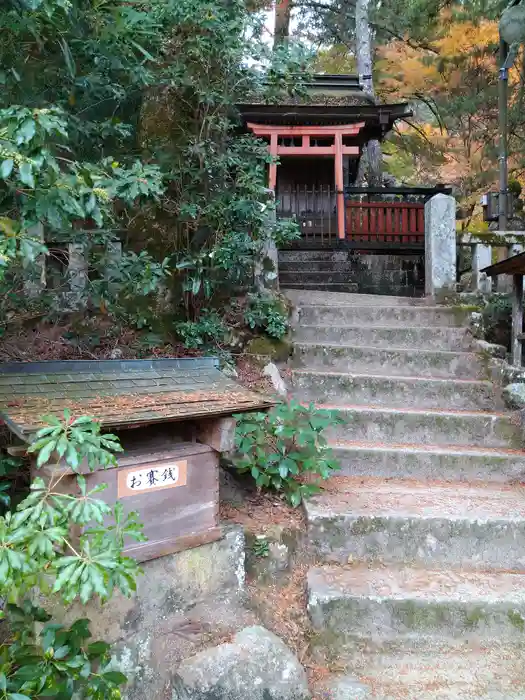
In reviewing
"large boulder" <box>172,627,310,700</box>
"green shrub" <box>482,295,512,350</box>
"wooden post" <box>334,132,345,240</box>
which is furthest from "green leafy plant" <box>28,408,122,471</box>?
"wooden post" <box>334,132,345,240</box>

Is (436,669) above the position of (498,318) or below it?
below

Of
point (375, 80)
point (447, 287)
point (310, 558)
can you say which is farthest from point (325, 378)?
point (375, 80)

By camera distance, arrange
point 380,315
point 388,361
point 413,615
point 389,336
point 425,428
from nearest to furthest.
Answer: point 413,615, point 425,428, point 388,361, point 389,336, point 380,315

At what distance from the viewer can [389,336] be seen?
5.92 meters

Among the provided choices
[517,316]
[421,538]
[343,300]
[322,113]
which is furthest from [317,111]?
[421,538]

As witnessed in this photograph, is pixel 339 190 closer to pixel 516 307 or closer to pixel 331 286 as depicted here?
pixel 331 286

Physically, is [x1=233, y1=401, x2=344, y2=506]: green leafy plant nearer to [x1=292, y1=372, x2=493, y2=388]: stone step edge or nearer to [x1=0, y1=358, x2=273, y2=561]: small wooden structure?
[x1=0, y1=358, x2=273, y2=561]: small wooden structure

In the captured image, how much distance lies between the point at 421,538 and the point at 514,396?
2.09m

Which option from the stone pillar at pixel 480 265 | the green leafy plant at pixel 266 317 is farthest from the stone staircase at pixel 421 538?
the stone pillar at pixel 480 265

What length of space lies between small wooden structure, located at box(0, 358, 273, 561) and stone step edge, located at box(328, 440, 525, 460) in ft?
5.31

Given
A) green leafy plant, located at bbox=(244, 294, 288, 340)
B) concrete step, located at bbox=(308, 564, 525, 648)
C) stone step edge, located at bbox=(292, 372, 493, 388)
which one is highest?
green leafy plant, located at bbox=(244, 294, 288, 340)

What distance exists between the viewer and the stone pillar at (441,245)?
22.8 ft

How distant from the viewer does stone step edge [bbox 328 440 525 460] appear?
4.23 m

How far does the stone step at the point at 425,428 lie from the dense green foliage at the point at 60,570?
288 cm
